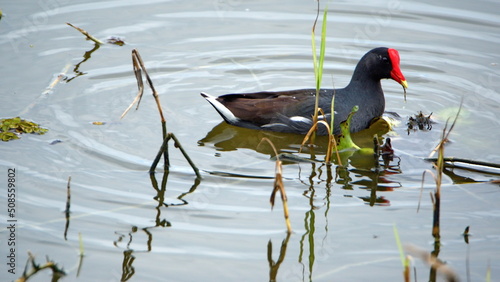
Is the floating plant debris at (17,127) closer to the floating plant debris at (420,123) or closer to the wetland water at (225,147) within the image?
the wetland water at (225,147)

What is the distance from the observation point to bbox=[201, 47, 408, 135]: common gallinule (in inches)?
248

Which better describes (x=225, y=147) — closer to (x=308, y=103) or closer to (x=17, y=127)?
(x=308, y=103)

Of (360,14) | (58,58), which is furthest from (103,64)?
(360,14)

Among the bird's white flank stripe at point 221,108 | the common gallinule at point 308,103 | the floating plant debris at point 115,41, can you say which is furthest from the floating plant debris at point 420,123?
the floating plant debris at point 115,41

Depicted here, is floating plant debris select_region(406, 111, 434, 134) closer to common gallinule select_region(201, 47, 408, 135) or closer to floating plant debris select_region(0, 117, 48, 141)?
common gallinule select_region(201, 47, 408, 135)

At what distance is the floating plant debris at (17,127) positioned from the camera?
19.6ft

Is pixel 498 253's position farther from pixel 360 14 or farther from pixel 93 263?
pixel 360 14

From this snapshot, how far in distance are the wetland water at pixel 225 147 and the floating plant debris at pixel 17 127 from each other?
0.10 m

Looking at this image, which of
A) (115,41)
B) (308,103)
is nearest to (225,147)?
(308,103)

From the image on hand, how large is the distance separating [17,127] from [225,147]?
186cm

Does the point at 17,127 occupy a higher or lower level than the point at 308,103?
lower

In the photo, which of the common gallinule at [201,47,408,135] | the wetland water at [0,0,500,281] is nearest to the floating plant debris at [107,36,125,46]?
the wetland water at [0,0,500,281]

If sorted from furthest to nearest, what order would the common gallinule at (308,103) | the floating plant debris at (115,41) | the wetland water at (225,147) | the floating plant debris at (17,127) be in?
the floating plant debris at (115,41)
the common gallinule at (308,103)
the floating plant debris at (17,127)
the wetland water at (225,147)

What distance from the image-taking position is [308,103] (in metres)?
6.29
